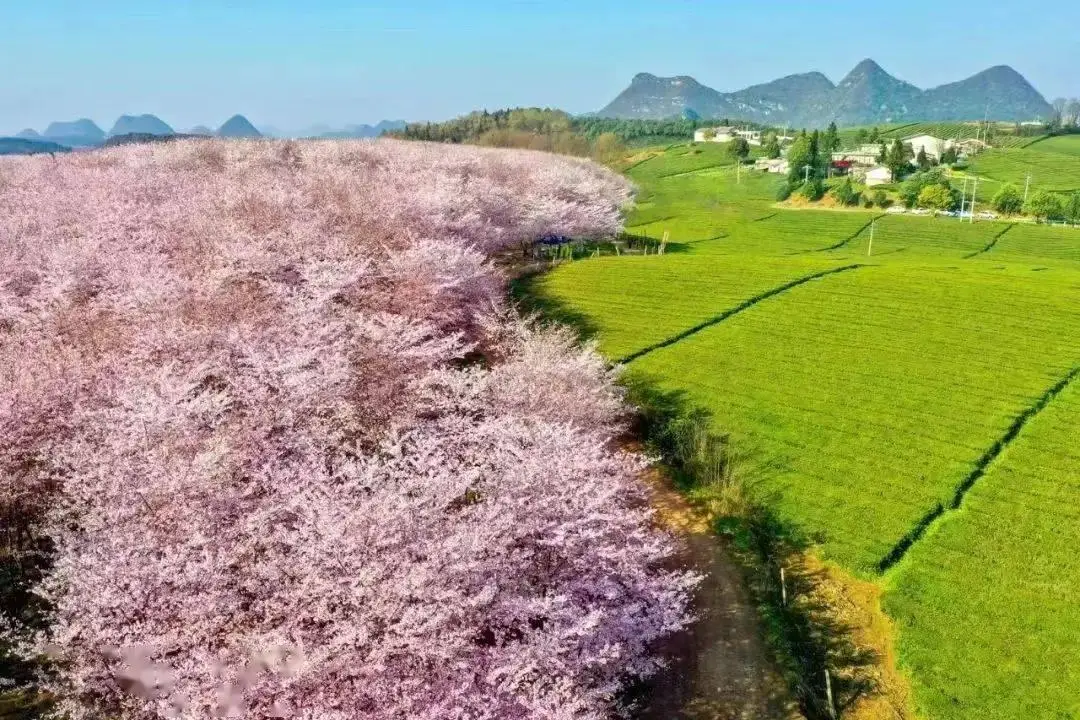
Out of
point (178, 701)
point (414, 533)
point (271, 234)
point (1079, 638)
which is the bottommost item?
point (1079, 638)

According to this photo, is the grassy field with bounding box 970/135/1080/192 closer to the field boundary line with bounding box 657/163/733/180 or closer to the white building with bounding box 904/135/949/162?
the white building with bounding box 904/135/949/162

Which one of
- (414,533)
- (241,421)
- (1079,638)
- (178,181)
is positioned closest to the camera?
(414,533)

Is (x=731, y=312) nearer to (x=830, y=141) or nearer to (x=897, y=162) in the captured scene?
(x=897, y=162)

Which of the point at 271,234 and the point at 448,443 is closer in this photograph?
the point at 448,443

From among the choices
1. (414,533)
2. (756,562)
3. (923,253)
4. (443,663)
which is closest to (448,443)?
(414,533)

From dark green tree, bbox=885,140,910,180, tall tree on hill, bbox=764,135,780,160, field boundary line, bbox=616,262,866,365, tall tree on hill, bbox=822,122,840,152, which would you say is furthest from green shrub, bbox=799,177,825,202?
field boundary line, bbox=616,262,866,365

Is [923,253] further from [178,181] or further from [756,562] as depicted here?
[178,181]

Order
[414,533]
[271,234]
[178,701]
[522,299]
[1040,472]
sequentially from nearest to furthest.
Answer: [178,701], [414,533], [1040,472], [271,234], [522,299]
